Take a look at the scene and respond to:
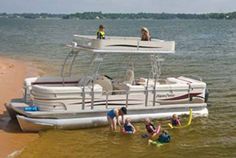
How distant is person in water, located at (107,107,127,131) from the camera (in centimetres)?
1639

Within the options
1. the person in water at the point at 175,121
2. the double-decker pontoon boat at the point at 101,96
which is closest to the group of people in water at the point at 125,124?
the double-decker pontoon boat at the point at 101,96

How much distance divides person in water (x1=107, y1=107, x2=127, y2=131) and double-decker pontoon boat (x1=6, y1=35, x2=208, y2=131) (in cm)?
60


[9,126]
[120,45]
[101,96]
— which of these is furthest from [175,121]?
[9,126]

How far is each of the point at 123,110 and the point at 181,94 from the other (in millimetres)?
3116

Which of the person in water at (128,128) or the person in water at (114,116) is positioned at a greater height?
the person in water at (114,116)

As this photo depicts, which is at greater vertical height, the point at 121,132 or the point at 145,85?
the point at 145,85

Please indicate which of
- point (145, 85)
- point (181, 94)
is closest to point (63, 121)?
point (145, 85)

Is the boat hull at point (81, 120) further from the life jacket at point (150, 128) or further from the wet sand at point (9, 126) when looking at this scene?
the life jacket at point (150, 128)

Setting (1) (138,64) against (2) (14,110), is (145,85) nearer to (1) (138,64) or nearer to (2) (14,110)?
(2) (14,110)

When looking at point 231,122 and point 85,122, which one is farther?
point 231,122

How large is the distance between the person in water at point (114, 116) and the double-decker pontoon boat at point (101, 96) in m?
0.60

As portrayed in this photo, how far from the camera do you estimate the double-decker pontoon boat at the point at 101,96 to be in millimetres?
16266

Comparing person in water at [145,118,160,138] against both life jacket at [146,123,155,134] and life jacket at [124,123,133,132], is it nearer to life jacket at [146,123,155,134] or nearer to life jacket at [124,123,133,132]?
life jacket at [146,123,155,134]

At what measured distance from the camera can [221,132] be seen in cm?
1698
